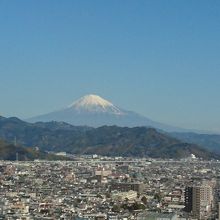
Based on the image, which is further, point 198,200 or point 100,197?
point 100,197

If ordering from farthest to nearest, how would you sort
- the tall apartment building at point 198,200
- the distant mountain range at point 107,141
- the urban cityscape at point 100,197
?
the distant mountain range at point 107,141 < the tall apartment building at point 198,200 < the urban cityscape at point 100,197

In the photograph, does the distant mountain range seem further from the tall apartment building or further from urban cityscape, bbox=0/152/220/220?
the tall apartment building

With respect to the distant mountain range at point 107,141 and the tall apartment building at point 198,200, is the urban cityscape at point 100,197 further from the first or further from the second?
the distant mountain range at point 107,141

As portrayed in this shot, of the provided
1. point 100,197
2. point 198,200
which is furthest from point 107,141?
point 198,200

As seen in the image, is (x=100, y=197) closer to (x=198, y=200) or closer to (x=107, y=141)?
(x=198, y=200)

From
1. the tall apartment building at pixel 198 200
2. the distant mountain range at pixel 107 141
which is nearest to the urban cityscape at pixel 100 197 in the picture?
the tall apartment building at pixel 198 200
